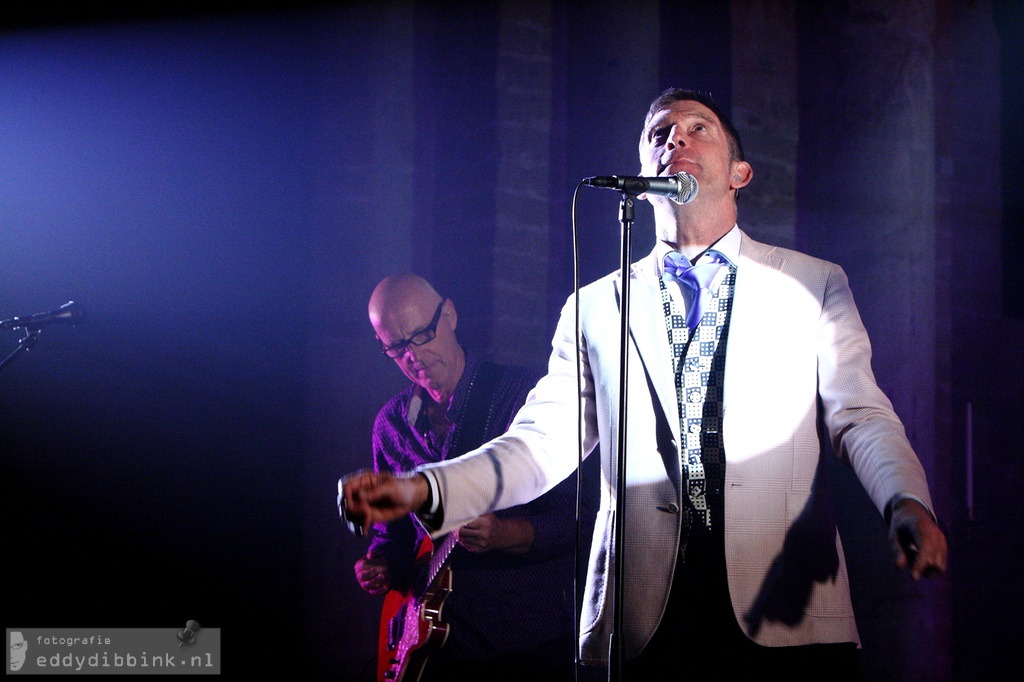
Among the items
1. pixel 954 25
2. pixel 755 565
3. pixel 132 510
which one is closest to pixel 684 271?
pixel 755 565

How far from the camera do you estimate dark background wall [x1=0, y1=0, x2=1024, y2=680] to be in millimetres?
3564

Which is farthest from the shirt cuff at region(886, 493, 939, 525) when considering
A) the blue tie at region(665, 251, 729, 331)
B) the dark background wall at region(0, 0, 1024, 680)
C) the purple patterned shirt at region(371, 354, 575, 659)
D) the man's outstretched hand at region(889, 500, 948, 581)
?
the dark background wall at region(0, 0, 1024, 680)

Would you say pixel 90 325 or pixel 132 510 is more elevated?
pixel 90 325

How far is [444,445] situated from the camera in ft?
11.4

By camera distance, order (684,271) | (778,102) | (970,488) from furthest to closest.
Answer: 1. (778,102)
2. (970,488)
3. (684,271)

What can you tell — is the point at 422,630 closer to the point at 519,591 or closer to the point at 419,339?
the point at 519,591

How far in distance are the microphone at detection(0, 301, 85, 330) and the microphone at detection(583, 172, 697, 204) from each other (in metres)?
2.87

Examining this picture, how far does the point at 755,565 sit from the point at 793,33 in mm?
2775

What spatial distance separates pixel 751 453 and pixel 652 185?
65cm

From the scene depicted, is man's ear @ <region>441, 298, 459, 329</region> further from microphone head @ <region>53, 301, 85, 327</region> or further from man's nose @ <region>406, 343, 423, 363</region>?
microphone head @ <region>53, 301, 85, 327</region>

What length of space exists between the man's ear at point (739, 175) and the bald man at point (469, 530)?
1.37m

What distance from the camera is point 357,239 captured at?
4199 mm

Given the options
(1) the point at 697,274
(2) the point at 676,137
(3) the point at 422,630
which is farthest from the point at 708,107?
(3) the point at 422,630

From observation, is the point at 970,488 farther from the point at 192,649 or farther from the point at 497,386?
the point at 192,649
